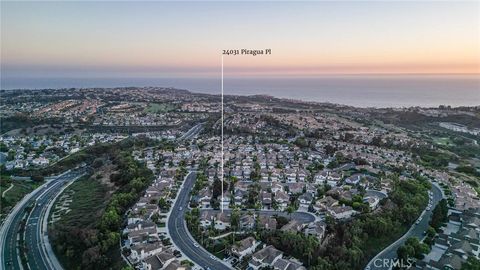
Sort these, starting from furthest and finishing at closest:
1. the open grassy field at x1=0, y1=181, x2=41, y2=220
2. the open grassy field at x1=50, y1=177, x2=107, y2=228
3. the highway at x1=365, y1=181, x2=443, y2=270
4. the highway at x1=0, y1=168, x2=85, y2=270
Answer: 1. the open grassy field at x1=0, y1=181, x2=41, y2=220
2. the open grassy field at x1=50, y1=177, x2=107, y2=228
3. the highway at x1=0, y1=168, x2=85, y2=270
4. the highway at x1=365, y1=181, x2=443, y2=270

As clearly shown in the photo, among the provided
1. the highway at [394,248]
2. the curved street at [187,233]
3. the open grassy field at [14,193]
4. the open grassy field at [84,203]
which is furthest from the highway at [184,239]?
the open grassy field at [14,193]

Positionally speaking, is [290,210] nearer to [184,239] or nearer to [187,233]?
[187,233]

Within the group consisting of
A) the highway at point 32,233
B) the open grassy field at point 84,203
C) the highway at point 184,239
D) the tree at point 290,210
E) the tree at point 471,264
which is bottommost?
the highway at point 32,233

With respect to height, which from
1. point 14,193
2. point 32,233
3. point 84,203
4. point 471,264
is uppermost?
point 471,264

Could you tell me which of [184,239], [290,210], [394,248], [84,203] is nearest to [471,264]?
[394,248]

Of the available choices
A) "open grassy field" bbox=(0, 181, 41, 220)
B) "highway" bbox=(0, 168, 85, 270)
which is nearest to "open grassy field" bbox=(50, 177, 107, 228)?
"highway" bbox=(0, 168, 85, 270)

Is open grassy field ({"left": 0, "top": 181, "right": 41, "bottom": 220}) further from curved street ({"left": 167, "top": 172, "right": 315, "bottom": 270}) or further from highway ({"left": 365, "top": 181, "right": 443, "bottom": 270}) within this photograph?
highway ({"left": 365, "top": 181, "right": 443, "bottom": 270})

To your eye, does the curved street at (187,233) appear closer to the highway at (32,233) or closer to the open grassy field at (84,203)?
→ the open grassy field at (84,203)
